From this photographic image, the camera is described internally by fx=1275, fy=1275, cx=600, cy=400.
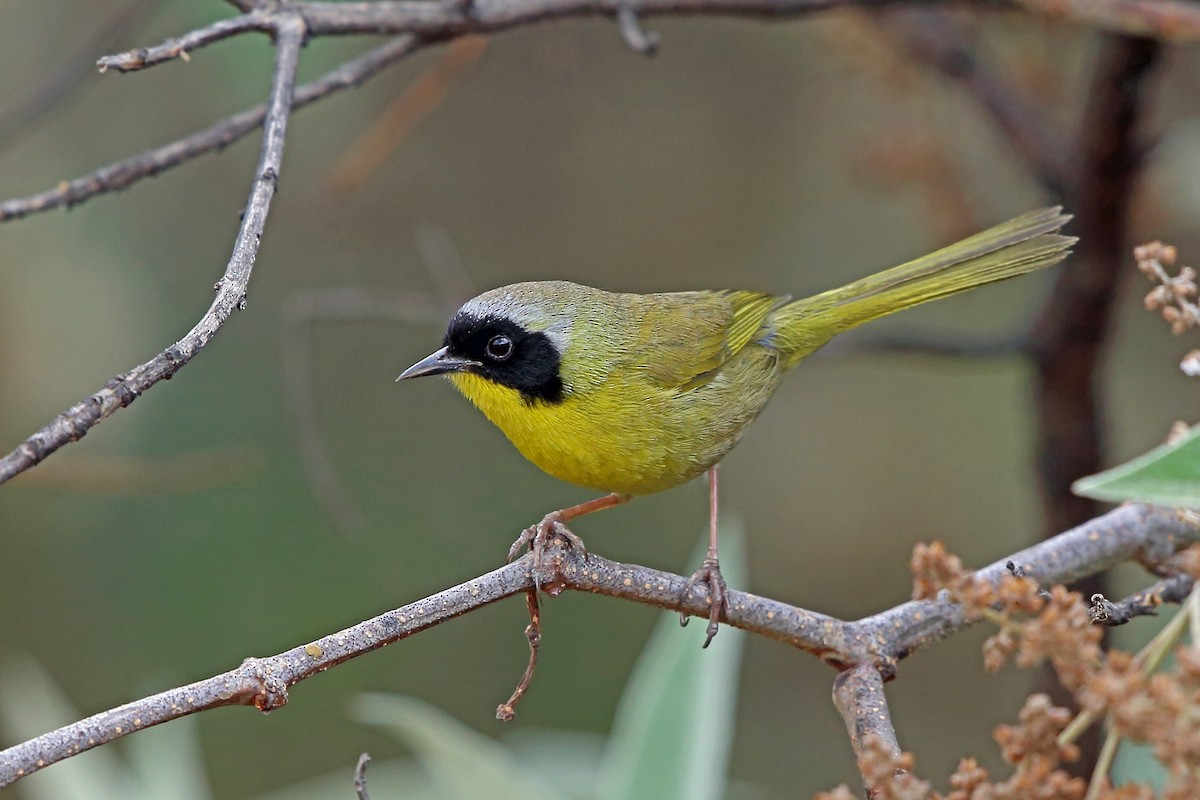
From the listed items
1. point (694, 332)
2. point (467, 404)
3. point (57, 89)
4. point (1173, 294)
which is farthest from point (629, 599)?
point (467, 404)

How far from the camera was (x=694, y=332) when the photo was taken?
3.14 metres

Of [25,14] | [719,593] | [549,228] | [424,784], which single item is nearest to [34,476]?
[424,784]

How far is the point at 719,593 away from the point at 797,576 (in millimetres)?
4036

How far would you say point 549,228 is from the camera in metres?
6.01

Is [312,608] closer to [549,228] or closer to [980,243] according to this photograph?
[549,228]

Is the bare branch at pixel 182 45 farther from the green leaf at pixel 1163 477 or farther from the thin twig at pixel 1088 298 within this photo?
the thin twig at pixel 1088 298

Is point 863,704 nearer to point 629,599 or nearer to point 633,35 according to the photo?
point 629,599

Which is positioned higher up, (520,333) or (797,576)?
(797,576)

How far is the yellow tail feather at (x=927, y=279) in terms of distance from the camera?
9.02ft

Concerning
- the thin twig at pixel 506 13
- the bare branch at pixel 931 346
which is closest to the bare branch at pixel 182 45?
the thin twig at pixel 506 13

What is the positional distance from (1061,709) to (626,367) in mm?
1714

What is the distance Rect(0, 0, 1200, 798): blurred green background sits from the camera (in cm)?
473

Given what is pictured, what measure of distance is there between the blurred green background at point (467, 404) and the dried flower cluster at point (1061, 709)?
288cm

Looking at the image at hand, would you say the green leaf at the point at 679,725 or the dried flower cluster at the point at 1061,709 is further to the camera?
the green leaf at the point at 679,725
